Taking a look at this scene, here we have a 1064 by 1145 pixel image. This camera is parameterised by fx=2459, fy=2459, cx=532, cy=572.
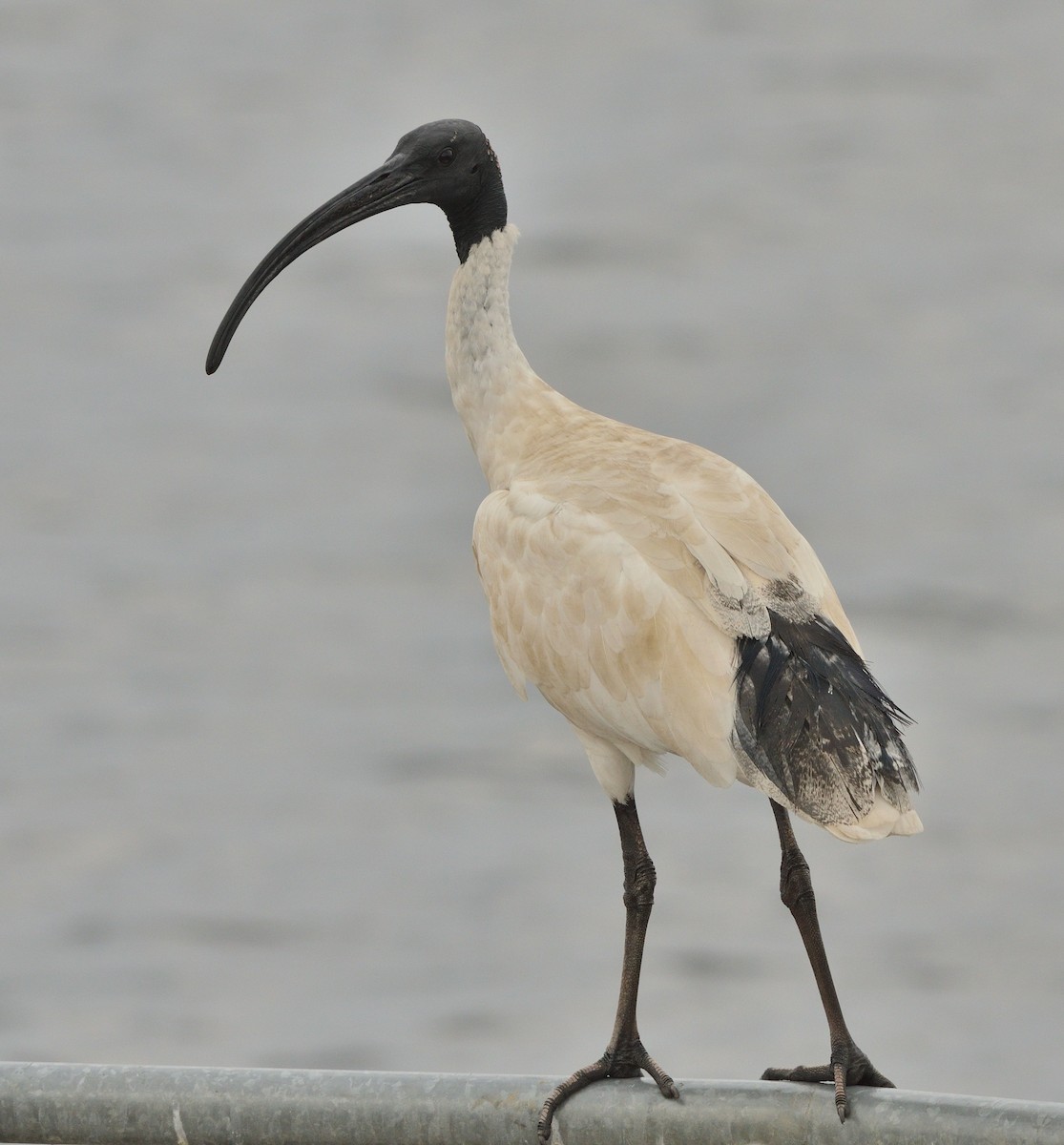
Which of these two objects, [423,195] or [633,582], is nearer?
[633,582]

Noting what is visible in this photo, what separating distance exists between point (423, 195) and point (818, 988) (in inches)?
97.5

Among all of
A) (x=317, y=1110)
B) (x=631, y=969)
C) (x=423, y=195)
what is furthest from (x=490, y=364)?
(x=317, y=1110)

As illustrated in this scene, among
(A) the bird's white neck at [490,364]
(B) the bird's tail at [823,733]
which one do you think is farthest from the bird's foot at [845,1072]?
(A) the bird's white neck at [490,364]

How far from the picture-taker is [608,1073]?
19.4 feet

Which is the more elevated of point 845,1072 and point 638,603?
point 638,603

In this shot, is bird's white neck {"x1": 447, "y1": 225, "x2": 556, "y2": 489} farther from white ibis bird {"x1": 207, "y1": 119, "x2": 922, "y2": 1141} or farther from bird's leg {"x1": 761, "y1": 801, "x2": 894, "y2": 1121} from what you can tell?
bird's leg {"x1": 761, "y1": 801, "x2": 894, "y2": 1121}

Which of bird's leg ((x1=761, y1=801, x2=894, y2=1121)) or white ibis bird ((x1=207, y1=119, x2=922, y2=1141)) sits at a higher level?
white ibis bird ((x1=207, y1=119, x2=922, y2=1141))

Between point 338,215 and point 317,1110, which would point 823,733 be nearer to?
point 317,1110

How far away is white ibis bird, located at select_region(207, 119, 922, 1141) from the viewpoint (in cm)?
541

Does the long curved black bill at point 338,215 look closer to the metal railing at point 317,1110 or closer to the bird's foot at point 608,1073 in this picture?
the bird's foot at point 608,1073

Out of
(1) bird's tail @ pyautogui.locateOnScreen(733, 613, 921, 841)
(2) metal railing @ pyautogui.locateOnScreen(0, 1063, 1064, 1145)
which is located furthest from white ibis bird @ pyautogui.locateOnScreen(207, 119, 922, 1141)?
(2) metal railing @ pyautogui.locateOnScreen(0, 1063, 1064, 1145)

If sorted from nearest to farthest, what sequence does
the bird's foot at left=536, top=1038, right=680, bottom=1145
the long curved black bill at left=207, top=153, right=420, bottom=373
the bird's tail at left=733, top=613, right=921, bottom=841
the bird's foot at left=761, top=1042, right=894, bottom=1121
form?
the bird's foot at left=536, top=1038, right=680, bottom=1145 < the bird's tail at left=733, top=613, right=921, bottom=841 < the bird's foot at left=761, top=1042, right=894, bottom=1121 < the long curved black bill at left=207, top=153, right=420, bottom=373

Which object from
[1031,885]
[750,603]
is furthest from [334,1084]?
[1031,885]

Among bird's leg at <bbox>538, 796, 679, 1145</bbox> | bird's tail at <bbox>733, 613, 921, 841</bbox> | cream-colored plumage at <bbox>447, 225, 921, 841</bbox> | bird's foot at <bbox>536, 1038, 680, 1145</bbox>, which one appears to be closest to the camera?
bird's foot at <bbox>536, 1038, 680, 1145</bbox>
